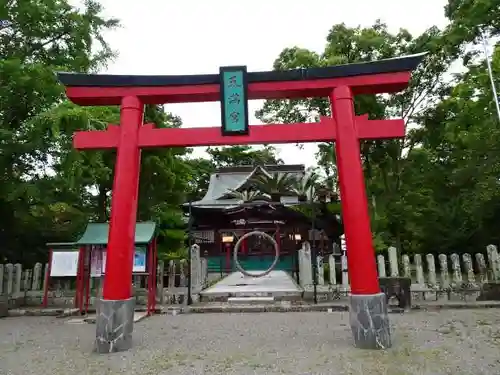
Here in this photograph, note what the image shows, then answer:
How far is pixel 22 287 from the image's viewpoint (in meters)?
11.7

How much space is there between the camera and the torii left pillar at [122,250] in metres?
5.78

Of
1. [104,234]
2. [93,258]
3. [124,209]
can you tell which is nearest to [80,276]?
[93,258]

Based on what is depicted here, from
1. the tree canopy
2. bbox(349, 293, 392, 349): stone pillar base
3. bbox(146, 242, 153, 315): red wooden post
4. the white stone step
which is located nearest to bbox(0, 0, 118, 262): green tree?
the tree canopy

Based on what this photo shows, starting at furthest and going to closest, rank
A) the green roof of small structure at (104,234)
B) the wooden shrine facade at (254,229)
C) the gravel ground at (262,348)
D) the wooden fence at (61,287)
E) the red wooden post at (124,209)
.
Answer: the wooden shrine facade at (254,229) → the wooden fence at (61,287) → the green roof of small structure at (104,234) → the red wooden post at (124,209) → the gravel ground at (262,348)

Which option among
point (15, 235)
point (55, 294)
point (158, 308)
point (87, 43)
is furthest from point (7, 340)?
point (87, 43)

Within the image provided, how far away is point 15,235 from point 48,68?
6.38 metres

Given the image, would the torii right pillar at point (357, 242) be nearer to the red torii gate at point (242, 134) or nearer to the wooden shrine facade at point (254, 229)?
the red torii gate at point (242, 134)

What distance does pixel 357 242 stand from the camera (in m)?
5.87

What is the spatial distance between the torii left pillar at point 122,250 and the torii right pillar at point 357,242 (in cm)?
341

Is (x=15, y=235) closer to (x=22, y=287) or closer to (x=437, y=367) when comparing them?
(x=22, y=287)

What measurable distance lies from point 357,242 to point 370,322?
46.3 inches

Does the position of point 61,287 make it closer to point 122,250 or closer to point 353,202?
point 122,250

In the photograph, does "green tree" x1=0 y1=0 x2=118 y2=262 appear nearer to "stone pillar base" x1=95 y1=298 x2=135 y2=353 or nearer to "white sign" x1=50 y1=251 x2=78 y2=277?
"white sign" x1=50 y1=251 x2=78 y2=277

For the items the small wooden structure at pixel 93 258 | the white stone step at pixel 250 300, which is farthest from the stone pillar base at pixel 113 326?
the white stone step at pixel 250 300
